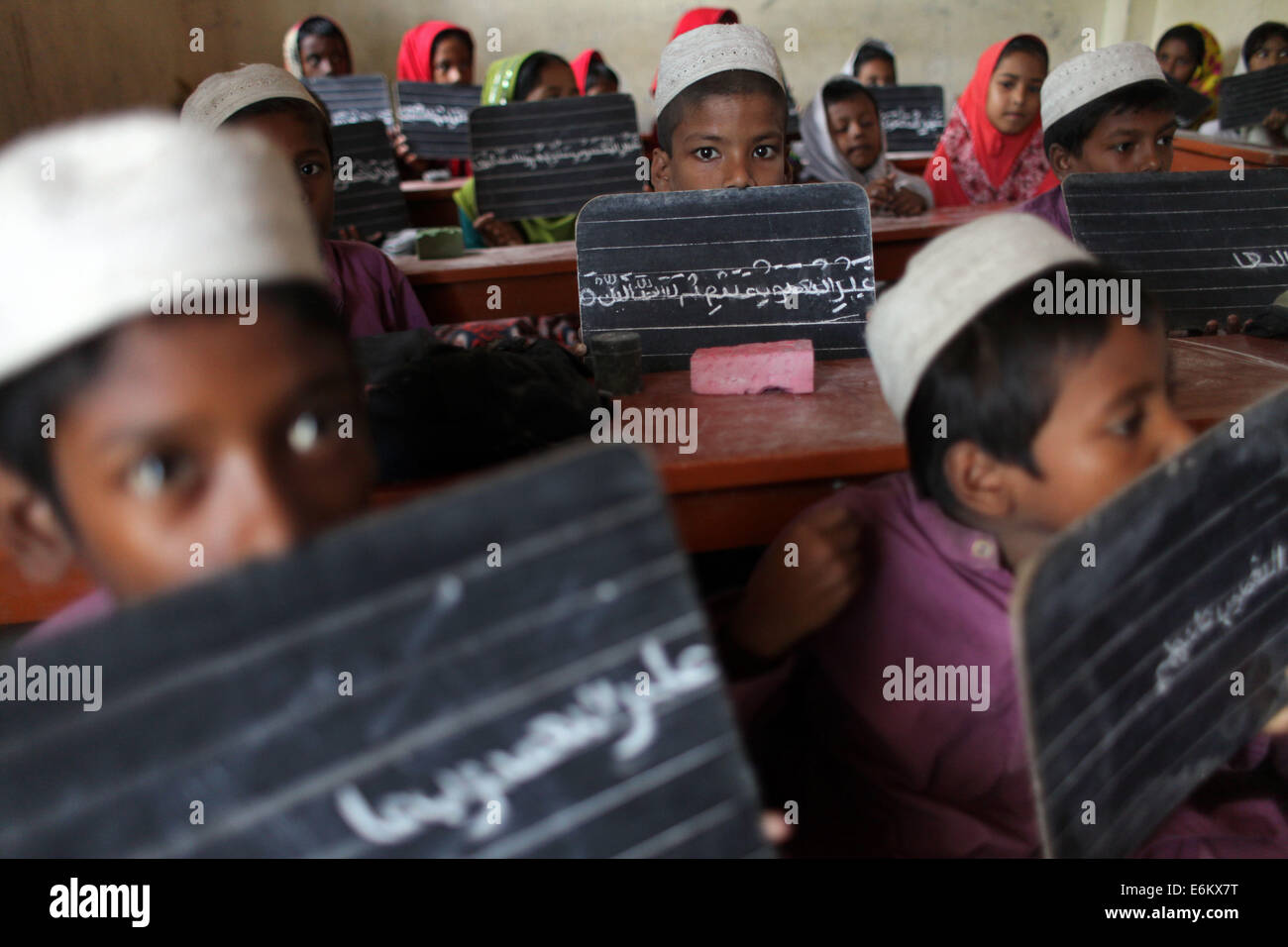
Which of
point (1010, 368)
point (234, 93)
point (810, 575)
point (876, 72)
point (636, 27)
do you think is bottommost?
point (810, 575)

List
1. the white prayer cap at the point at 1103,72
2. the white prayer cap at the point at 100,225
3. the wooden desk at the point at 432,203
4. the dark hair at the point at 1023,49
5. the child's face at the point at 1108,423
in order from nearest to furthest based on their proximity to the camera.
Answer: the white prayer cap at the point at 100,225 → the child's face at the point at 1108,423 → the white prayer cap at the point at 1103,72 → the dark hair at the point at 1023,49 → the wooden desk at the point at 432,203

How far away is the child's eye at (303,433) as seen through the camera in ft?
2.29

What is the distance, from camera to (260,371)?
26.7 inches

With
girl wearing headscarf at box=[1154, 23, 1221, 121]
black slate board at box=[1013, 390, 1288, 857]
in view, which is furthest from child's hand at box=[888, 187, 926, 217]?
girl wearing headscarf at box=[1154, 23, 1221, 121]

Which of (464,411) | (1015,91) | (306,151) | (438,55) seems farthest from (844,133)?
(464,411)

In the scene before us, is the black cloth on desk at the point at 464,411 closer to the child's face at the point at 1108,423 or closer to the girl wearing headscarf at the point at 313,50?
the child's face at the point at 1108,423

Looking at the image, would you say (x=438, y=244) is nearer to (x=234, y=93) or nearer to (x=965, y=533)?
(x=234, y=93)

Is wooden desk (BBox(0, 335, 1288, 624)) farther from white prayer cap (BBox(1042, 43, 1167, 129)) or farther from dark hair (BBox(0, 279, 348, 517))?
white prayer cap (BBox(1042, 43, 1167, 129))

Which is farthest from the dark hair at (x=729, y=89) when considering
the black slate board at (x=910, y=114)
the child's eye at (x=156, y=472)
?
the black slate board at (x=910, y=114)

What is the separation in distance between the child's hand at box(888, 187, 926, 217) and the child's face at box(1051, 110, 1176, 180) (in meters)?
1.14

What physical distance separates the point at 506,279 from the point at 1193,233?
6.29 feet

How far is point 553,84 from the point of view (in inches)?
202

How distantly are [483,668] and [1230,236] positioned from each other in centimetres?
211

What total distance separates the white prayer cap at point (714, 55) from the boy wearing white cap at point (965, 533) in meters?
1.46
